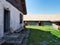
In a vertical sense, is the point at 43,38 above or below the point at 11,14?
below

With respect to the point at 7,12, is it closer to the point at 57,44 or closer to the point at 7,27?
the point at 7,27

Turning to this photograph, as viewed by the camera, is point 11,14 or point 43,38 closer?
point 11,14

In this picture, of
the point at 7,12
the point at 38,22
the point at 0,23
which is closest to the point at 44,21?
the point at 38,22

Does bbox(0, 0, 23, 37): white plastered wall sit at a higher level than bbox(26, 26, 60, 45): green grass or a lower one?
higher

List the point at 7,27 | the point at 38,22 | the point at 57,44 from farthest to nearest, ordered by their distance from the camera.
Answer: the point at 38,22 → the point at 7,27 → the point at 57,44

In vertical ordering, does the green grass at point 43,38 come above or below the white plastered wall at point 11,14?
below

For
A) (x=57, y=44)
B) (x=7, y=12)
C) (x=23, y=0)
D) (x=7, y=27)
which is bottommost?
(x=57, y=44)

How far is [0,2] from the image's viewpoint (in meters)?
6.27

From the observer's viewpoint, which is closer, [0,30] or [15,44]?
[15,44]

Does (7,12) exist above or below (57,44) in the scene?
above

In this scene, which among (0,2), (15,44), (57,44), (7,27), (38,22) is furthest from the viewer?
(38,22)

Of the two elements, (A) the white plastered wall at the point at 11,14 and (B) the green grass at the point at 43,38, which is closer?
(A) the white plastered wall at the point at 11,14

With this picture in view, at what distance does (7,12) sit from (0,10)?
90.2 inches

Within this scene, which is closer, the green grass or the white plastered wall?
the white plastered wall
